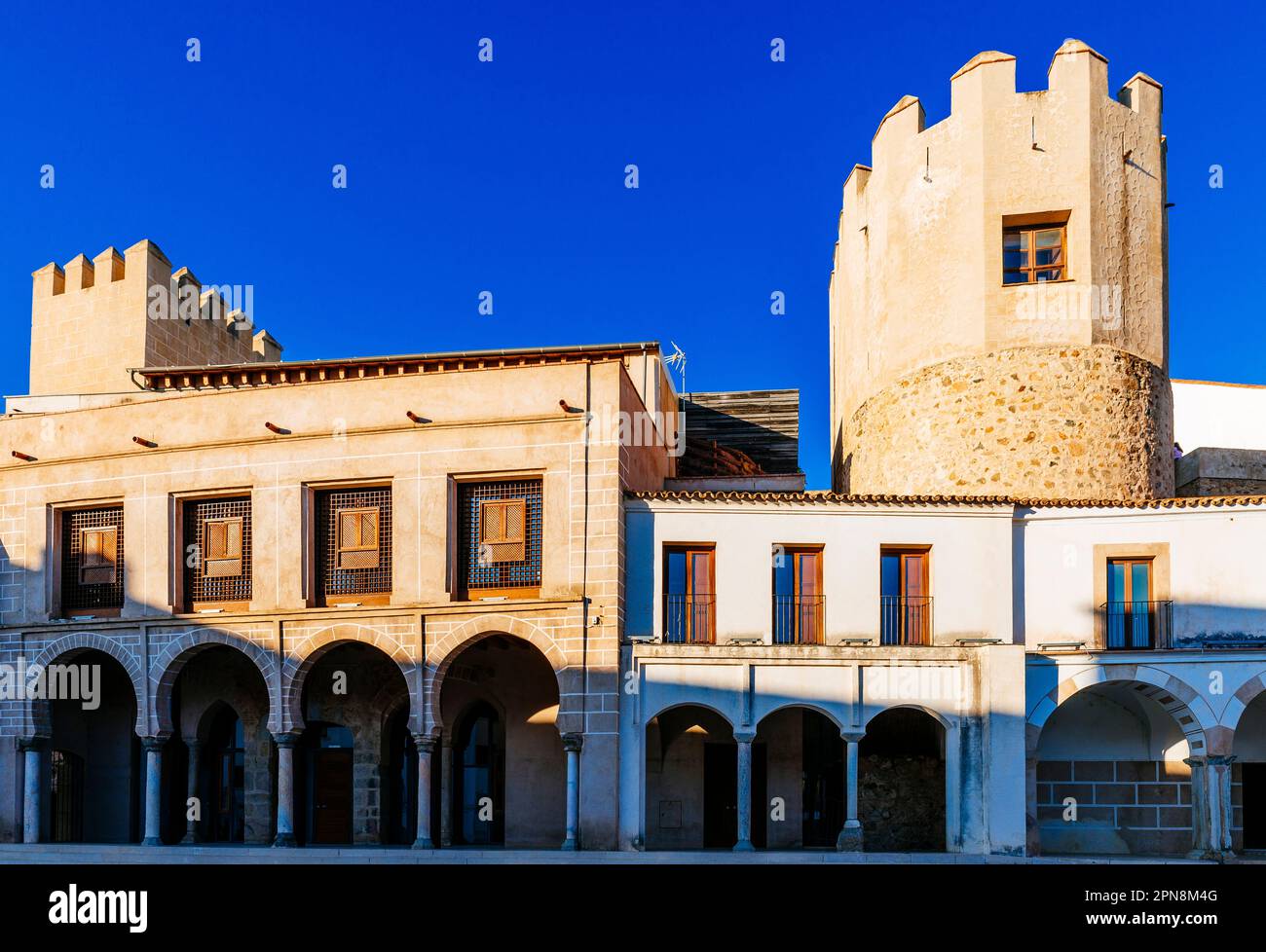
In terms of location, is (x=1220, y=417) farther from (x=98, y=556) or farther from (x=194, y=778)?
(x=98, y=556)

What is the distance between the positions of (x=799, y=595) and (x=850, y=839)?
4.20 metres

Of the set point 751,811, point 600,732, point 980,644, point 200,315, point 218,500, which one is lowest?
point 751,811

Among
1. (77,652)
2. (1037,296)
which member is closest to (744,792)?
(1037,296)

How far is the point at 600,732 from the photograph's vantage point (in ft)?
72.8

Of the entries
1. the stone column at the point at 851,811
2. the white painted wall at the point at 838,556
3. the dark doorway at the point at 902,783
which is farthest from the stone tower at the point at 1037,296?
the stone column at the point at 851,811

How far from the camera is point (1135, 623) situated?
23125 mm

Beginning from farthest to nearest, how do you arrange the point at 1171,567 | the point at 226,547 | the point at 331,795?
1. the point at 331,795
2. the point at 226,547
3. the point at 1171,567

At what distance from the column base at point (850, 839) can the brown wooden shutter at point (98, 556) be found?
14.2 meters

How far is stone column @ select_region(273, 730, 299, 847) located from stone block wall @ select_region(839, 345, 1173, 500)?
13.7m

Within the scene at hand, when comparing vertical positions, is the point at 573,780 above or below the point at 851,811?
above

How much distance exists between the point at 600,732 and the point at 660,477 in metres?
7.30

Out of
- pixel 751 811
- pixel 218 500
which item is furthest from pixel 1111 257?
pixel 218 500

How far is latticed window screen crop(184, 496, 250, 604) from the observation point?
965 inches
